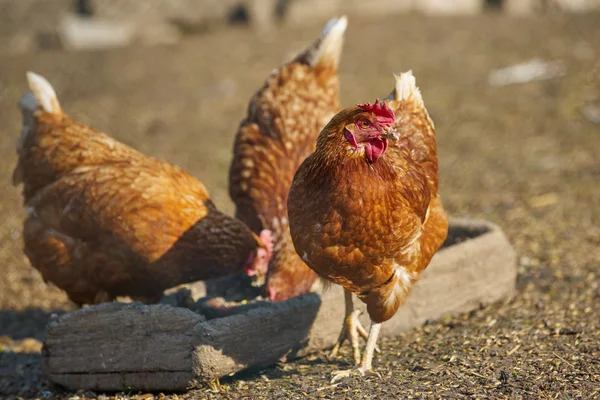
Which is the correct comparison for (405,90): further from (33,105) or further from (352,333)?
(33,105)

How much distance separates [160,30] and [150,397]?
7668 mm

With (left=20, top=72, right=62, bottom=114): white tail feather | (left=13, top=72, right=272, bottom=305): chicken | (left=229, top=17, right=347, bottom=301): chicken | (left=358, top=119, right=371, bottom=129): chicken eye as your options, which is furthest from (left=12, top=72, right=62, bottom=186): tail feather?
(left=358, top=119, right=371, bottom=129): chicken eye

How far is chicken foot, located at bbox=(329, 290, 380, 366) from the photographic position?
3451 millimetres

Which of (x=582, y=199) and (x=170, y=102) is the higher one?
(x=170, y=102)

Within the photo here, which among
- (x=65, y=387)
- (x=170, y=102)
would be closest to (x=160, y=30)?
(x=170, y=102)

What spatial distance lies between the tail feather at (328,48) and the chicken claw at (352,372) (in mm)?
2240

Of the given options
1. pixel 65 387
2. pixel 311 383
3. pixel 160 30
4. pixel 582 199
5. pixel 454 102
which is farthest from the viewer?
pixel 160 30

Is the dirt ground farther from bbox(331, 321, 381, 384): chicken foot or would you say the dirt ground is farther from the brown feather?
the brown feather

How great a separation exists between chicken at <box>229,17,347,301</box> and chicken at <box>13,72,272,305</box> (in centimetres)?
17

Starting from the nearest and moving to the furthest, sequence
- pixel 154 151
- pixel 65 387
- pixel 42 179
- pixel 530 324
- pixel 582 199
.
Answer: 1. pixel 65 387
2. pixel 530 324
3. pixel 42 179
4. pixel 582 199
5. pixel 154 151

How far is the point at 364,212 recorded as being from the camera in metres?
2.94

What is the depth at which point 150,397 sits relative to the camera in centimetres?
323

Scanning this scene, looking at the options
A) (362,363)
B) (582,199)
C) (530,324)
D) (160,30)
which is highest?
(160,30)

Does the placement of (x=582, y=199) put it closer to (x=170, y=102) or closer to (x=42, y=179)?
(x=42, y=179)
